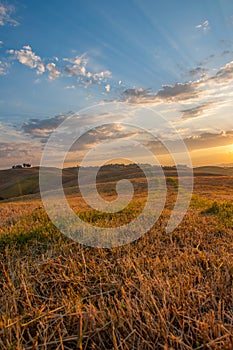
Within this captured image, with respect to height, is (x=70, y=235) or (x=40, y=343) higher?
(x=70, y=235)

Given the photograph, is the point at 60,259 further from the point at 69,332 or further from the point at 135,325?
the point at 135,325

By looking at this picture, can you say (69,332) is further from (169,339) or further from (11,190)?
(11,190)

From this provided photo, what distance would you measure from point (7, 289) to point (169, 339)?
2251 millimetres

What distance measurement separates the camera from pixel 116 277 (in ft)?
12.5

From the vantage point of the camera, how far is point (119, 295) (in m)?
3.42

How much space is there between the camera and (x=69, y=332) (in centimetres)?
285

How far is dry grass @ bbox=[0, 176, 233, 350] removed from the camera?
2.60m

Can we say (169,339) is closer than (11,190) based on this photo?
Yes

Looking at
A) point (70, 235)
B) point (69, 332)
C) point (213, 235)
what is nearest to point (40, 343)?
point (69, 332)

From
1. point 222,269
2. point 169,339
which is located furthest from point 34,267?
point 222,269

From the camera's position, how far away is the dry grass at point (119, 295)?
8.53 feet

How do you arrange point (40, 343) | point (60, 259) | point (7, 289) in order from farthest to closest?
point (60, 259)
point (7, 289)
point (40, 343)

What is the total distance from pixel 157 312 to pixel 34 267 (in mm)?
2173

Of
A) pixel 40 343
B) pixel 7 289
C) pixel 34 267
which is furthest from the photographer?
pixel 34 267
